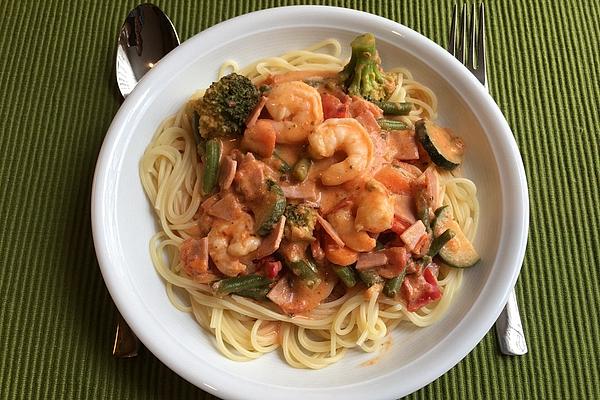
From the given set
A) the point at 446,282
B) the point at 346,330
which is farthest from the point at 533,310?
the point at 346,330

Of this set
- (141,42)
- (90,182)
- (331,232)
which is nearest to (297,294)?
(331,232)

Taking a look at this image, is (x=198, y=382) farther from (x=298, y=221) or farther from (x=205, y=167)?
(x=205, y=167)

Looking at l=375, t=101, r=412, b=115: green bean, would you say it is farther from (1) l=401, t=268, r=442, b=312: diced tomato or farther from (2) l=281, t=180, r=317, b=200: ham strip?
(1) l=401, t=268, r=442, b=312: diced tomato

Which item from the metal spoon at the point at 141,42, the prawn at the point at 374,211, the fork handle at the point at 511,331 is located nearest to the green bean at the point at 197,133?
the metal spoon at the point at 141,42

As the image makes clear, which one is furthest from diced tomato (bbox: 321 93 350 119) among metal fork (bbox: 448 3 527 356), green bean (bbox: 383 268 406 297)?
metal fork (bbox: 448 3 527 356)

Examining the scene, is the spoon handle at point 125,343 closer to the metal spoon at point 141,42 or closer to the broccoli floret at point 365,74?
the metal spoon at point 141,42

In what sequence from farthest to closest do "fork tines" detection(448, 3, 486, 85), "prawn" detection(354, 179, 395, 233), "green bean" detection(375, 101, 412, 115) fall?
1. "fork tines" detection(448, 3, 486, 85)
2. "green bean" detection(375, 101, 412, 115)
3. "prawn" detection(354, 179, 395, 233)

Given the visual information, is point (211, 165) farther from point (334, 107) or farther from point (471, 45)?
point (471, 45)
